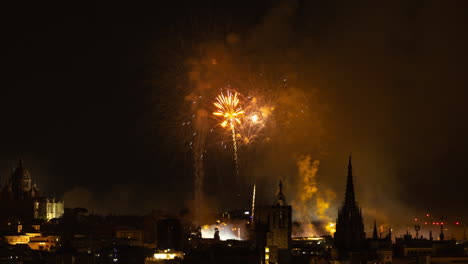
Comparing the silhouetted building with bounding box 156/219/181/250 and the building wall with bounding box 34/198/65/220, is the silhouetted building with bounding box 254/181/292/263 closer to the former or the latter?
the silhouetted building with bounding box 156/219/181/250

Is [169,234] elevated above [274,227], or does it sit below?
below

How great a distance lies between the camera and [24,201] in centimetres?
13312

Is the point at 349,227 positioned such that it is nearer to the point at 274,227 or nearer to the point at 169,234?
the point at 274,227

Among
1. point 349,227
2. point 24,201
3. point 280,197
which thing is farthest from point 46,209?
point 349,227

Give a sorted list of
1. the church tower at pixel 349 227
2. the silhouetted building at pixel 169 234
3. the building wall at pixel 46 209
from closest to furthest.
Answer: the church tower at pixel 349 227 → the silhouetted building at pixel 169 234 → the building wall at pixel 46 209

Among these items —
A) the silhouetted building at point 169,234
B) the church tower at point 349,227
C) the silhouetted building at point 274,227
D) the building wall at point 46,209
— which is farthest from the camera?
the building wall at point 46,209

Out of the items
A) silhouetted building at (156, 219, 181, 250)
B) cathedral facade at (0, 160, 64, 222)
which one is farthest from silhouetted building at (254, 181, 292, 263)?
cathedral facade at (0, 160, 64, 222)

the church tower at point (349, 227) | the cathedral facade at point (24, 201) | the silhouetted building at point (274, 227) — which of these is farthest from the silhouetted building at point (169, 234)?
the cathedral facade at point (24, 201)

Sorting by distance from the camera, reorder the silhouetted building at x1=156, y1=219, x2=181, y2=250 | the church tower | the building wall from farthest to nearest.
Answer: the building wall → the silhouetted building at x1=156, y1=219, x2=181, y2=250 → the church tower

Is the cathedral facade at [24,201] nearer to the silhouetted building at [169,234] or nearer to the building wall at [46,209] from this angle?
the building wall at [46,209]

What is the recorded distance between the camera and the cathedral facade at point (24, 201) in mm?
130500

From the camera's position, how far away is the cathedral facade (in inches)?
5138

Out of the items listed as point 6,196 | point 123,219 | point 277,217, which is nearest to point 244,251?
point 277,217

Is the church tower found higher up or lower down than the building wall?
lower down
